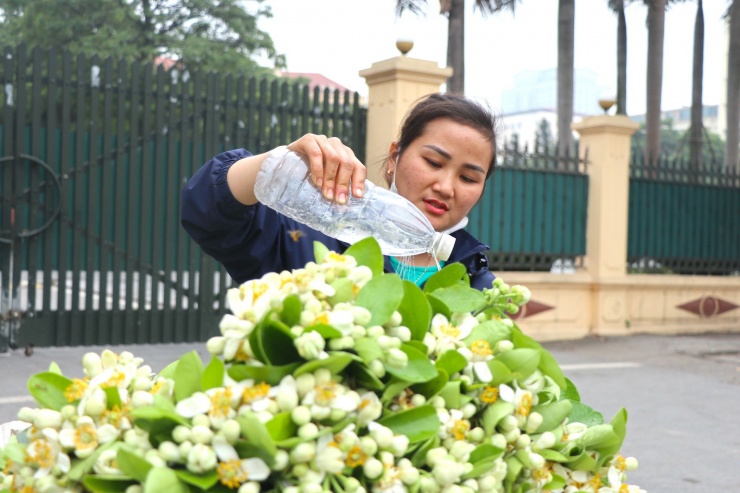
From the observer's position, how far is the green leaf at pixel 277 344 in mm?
1012

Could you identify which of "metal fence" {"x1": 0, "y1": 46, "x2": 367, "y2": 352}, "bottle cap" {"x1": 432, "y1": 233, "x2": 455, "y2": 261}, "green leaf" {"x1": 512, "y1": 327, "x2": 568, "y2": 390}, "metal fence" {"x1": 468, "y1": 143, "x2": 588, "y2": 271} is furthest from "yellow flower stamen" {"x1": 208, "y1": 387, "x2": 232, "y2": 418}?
"metal fence" {"x1": 468, "y1": 143, "x2": 588, "y2": 271}

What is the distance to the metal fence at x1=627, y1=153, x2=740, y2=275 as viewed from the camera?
11.0 meters

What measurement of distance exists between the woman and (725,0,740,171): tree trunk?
16583 millimetres

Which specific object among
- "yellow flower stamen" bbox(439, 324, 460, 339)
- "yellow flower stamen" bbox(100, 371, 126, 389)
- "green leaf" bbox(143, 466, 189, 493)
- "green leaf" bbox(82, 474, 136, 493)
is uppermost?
"yellow flower stamen" bbox(439, 324, 460, 339)

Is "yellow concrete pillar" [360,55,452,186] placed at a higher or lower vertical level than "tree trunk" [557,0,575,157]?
lower

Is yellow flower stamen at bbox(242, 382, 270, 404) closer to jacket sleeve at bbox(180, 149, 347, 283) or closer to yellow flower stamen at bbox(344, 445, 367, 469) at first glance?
yellow flower stamen at bbox(344, 445, 367, 469)

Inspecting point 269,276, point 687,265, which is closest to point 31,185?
point 269,276

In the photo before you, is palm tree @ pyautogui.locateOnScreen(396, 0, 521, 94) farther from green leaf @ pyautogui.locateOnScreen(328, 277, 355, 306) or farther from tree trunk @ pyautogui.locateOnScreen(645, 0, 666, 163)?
green leaf @ pyautogui.locateOnScreen(328, 277, 355, 306)

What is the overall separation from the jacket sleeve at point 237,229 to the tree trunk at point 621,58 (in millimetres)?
18874

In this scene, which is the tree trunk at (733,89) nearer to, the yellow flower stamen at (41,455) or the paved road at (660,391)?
the paved road at (660,391)

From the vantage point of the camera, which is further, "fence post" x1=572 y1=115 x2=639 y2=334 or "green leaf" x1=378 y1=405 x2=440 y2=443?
"fence post" x1=572 y1=115 x2=639 y2=334

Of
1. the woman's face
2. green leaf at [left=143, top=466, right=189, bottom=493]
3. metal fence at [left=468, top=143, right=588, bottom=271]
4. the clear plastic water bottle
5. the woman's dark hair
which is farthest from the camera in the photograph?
metal fence at [left=468, top=143, right=588, bottom=271]

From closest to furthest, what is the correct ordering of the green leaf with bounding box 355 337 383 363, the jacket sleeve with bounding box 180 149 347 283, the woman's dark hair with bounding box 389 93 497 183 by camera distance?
the green leaf with bounding box 355 337 383 363, the jacket sleeve with bounding box 180 149 347 283, the woman's dark hair with bounding box 389 93 497 183

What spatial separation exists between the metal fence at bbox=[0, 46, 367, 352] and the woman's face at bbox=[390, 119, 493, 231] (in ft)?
19.3
